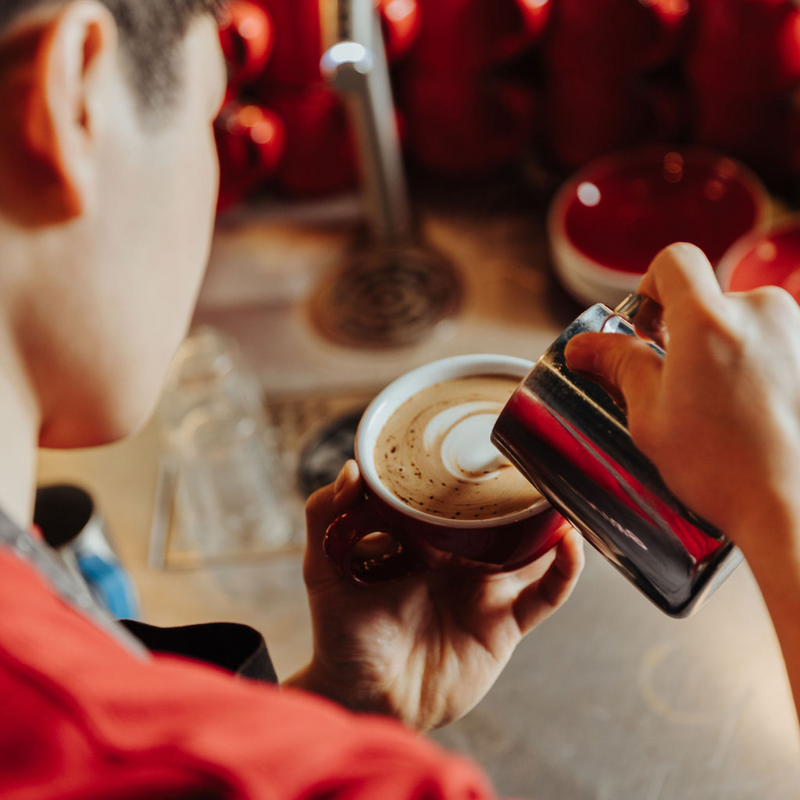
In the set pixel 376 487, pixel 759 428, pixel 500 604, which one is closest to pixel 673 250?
pixel 759 428

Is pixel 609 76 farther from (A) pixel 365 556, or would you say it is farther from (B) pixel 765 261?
(A) pixel 365 556

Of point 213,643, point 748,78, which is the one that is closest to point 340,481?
point 213,643

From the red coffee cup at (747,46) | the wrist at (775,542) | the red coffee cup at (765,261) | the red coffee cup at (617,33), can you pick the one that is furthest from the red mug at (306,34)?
the wrist at (775,542)

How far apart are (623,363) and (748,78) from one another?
844mm

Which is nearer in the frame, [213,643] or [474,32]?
[213,643]

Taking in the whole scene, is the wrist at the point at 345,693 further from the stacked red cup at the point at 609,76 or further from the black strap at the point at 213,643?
the stacked red cup at the point at 609,76

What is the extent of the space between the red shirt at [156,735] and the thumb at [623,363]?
0.20m

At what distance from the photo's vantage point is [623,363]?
457 millimetres

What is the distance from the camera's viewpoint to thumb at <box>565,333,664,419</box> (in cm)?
45

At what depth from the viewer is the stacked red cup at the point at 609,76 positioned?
3.72 ft

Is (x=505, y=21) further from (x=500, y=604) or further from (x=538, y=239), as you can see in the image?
(x=500, y=604)

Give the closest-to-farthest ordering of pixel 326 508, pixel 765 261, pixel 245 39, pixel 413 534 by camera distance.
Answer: pixel 413 534, pixel 326 508, pixel 765 261, pixel 245 39

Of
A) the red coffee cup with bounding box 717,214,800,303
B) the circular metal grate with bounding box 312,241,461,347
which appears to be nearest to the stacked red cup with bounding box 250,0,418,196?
the circular metal grate with bounding box 312,241,461,347

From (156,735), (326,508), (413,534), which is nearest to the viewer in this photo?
(156,735)
